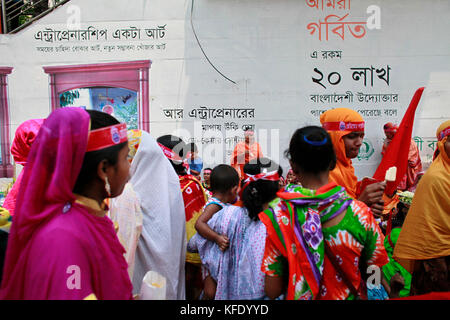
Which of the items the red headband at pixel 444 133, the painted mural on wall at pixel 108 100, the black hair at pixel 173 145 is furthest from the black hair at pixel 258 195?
the painted mural on wall at pixel 108 100

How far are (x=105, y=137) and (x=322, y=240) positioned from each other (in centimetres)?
96

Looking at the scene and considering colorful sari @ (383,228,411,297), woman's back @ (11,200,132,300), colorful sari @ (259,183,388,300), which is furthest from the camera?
colorful sari @ (383,228,411,297)

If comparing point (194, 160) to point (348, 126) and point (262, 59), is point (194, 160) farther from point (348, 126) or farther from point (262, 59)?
point (348, 126)

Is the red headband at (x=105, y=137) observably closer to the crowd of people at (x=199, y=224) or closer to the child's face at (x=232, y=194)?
the crowd of people at (x=199, y=224)

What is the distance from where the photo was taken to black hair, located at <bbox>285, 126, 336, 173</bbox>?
1516 millimetres

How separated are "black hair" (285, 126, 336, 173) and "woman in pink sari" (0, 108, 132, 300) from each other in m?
0.81

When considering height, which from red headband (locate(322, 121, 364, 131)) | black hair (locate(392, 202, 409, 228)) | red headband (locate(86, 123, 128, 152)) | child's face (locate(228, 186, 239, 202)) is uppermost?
red headband (locate(322, 121, 364, 131))

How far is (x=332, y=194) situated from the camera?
1.48m

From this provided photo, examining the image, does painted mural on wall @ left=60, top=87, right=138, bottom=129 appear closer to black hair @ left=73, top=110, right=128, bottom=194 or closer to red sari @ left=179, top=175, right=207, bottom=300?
red sari @ left=179, top=175, right=207, bottom=300

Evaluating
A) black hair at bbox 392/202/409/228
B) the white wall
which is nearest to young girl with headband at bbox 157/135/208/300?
black hair at bbox 392/202/409/228

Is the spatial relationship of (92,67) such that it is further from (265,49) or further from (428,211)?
(428,211)

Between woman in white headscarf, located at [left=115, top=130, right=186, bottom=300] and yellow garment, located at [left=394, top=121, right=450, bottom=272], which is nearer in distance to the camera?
woman in white headscarf, located at [left=115, top=130, right=186, bottom=300]

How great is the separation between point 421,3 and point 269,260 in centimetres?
646

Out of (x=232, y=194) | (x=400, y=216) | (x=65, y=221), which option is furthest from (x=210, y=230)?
(x=400, y=216)
